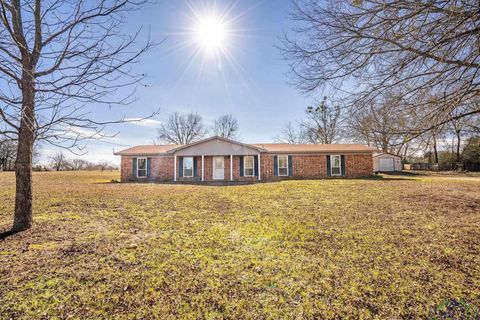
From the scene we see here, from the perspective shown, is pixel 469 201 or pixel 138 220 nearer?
pixel 138 220

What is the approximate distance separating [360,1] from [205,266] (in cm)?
429

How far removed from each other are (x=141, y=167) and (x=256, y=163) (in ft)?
30.7

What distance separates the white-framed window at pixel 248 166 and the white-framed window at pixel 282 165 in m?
2.06

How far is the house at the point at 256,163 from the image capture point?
1720 centimetres

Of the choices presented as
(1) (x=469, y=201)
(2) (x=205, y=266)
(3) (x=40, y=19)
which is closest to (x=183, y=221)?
(2) (x=205, y=266)

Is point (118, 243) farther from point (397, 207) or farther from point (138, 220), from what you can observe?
point (397, 207)

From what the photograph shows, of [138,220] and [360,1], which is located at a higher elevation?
[360,1]

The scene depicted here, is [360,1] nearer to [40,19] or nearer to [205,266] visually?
[205,266]

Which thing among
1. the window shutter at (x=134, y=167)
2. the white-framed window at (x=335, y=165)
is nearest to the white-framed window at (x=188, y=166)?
the window shutter at (x=134, y=167)

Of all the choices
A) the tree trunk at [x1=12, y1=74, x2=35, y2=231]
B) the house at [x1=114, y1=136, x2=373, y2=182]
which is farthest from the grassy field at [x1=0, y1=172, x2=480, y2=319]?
the house at [x1=114, y1=136, x2=373, y2=182]

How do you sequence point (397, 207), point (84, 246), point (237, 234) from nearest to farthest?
point (84, 246) → point (237, 234) → point (397, 207)

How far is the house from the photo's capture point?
56.4ft

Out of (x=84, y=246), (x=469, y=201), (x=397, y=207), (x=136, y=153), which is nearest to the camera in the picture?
(x=84, y=246)

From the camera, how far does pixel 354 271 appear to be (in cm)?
277
